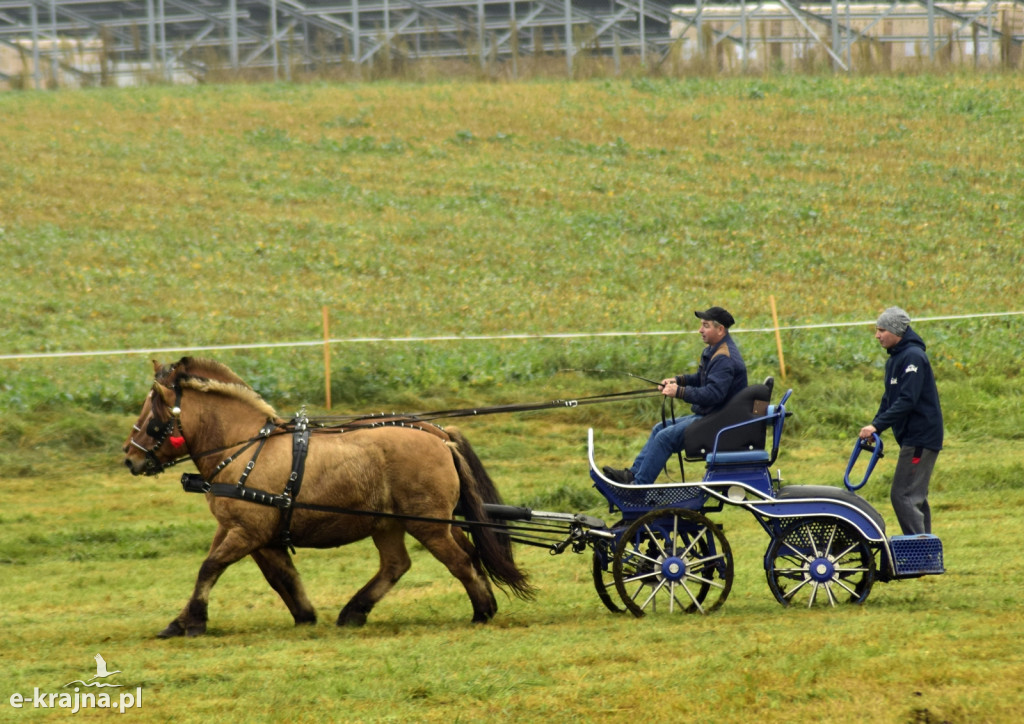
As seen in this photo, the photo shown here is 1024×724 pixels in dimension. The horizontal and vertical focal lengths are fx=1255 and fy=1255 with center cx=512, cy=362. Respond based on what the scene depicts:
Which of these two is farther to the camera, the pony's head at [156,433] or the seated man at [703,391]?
the pony's head at [156,433]

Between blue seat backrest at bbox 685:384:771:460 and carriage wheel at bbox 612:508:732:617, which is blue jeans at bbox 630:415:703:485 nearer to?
blue seat backrest at bbox 685:384:771:460

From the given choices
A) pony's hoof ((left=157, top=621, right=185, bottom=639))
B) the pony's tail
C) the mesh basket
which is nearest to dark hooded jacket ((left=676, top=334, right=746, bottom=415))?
the mesh basket

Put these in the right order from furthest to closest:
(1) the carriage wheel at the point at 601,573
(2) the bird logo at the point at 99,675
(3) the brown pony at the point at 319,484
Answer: (1) the carriage wheel at the point at 601,573 < (3) the brown pony at the point at 319,484 < (2) the bird logo at the point at 99,675

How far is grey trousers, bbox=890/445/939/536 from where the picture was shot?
8.20 m

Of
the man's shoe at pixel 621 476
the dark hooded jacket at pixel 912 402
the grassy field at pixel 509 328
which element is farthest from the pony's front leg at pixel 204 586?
the dark hooded jacket at pixel 912 402

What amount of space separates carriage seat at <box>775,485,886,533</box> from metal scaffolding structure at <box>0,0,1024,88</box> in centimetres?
2848

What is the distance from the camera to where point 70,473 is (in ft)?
44.8

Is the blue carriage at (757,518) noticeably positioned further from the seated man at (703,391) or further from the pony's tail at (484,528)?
the pony's tail at (484,528)

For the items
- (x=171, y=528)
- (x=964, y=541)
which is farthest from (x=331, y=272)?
(x=964, y=541)

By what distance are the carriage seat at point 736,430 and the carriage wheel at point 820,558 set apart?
533 mm

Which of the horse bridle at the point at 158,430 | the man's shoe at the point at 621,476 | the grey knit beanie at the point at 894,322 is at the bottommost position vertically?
the man's shoe at the point at 621,476

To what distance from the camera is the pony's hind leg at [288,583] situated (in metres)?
8.23

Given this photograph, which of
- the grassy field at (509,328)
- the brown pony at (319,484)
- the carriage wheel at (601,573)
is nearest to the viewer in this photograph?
the grassy field at (509,328)

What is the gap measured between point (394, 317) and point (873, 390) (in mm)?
7789
